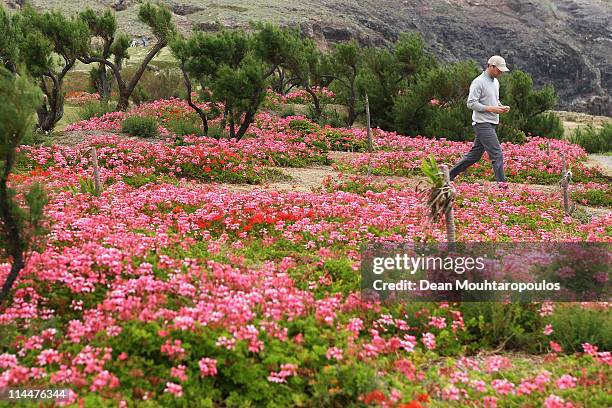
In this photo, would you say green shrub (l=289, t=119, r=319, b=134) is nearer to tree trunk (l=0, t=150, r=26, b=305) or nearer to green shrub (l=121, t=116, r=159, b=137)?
green shrub (l=121, t=116, r=159, b=137)

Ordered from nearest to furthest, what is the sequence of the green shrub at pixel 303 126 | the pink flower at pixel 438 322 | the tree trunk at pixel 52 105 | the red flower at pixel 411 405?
the red flower at pixel 411 405 → the pink flower at pixel 438 322 → the tree trunk at pixel 52 105 → the green shrub at pixel 303 126

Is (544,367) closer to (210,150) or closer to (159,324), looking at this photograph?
(159,324)

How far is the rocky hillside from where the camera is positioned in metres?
64.8

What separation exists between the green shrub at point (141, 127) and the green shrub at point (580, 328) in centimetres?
1588

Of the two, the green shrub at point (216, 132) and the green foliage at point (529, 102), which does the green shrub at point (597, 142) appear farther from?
the green shrub at point (216, 132)

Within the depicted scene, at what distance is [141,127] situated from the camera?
1859cm

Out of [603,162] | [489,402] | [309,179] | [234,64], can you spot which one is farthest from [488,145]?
[234,64]

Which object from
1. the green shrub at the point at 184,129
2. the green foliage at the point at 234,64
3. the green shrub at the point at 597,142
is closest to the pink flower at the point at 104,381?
the green foliage at the point at 234,64

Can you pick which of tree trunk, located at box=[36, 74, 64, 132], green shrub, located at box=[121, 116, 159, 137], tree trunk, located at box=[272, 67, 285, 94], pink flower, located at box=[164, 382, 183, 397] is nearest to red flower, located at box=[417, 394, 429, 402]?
pink flower, located at box=[164, 382, 183, 397]

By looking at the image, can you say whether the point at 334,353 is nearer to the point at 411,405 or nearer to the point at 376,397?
the point at 376,397

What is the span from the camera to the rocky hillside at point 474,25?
64750mm

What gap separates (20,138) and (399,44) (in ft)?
79.2

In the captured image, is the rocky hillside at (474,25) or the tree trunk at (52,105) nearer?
the tree trunk at (52,105)

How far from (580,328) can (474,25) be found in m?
85.8
